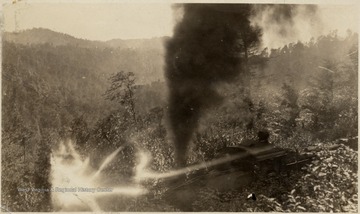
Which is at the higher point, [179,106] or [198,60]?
[198,60]

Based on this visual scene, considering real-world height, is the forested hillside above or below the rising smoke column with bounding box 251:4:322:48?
below

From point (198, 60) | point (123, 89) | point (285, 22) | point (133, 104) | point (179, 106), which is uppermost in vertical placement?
point (285, 22)

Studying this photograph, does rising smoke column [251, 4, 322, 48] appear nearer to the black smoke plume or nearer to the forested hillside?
the black smoke plume

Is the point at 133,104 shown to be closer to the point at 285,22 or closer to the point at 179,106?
the point at 179,106

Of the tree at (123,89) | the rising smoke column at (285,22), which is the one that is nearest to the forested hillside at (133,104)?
the tree at (123,89)

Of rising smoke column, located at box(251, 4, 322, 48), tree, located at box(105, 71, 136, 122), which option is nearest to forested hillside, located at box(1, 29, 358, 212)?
tree, located at box(105, 71, 136, 122)

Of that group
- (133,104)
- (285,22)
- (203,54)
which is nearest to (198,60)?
(203,54)

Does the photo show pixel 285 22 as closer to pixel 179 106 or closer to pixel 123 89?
pixel 179 106
